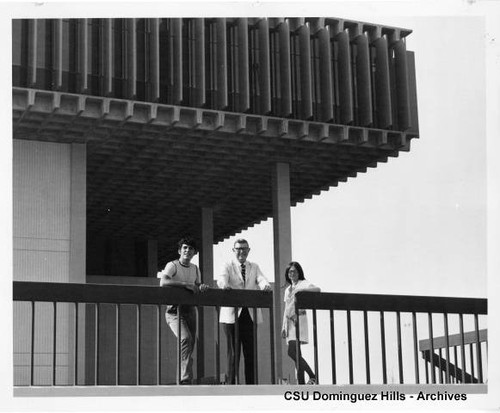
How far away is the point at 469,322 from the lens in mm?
15891

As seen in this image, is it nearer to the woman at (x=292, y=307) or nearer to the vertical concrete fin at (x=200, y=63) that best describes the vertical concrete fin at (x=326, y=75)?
the vertical concrete fin at (x=200, y=63)

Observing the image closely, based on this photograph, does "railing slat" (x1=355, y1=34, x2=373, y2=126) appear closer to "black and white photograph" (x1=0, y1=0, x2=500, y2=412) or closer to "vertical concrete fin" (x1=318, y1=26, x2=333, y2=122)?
"black and white photograph" (x1=0, y1=0, x2=500, y2=412)

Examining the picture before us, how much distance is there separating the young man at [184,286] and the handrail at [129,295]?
105 millimetres

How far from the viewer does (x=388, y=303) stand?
978 cm

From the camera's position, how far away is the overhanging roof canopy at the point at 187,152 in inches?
732

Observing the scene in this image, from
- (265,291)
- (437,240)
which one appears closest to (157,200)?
(437,240)

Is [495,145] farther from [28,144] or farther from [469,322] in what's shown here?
[28,144]

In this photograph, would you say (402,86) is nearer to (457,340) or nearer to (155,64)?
(155,64)

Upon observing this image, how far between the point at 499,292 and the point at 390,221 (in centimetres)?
1393

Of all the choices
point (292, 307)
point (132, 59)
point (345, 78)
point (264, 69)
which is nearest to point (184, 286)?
point (292, 307)

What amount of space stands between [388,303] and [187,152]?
38.8 feet

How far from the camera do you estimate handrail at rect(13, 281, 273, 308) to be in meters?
8.95

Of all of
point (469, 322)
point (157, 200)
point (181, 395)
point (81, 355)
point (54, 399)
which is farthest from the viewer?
point (157, 200)

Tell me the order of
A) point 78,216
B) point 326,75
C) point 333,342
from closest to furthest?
point 333,342 → point 78,216 → point 326,75
